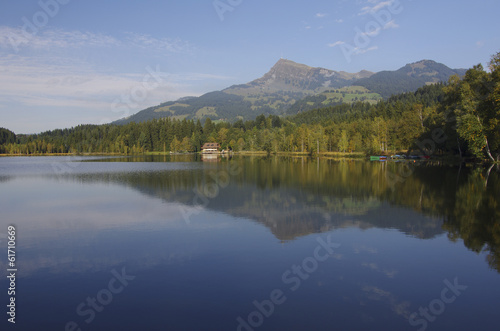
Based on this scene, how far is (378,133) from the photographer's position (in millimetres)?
106250

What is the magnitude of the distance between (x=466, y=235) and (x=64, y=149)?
8463 inches

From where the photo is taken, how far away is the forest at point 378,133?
53.6 meters

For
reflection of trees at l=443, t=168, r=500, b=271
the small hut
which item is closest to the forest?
the small hut

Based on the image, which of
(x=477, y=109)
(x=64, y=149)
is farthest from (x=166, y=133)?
(x=477, y=109)

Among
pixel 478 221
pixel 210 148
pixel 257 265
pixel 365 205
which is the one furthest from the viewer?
pixel 210 148

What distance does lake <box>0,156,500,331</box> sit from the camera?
9148 mm

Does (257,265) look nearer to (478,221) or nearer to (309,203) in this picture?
(309,203)

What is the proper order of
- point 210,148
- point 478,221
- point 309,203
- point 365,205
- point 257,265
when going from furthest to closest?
1. point 210,148
2. point 309,203
3. point 365,205
4. point 478,221
5. point 257,265

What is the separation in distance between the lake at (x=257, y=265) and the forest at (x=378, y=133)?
35098 mm

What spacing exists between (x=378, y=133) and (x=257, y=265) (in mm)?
101998

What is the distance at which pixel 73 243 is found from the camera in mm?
16141

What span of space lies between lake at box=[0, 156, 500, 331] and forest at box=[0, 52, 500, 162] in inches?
1382

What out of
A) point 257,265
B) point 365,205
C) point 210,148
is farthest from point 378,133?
point 257,265

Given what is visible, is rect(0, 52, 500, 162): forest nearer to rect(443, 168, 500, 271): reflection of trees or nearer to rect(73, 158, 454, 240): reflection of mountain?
rect(443, 168, 500, 271): reflection of trees
